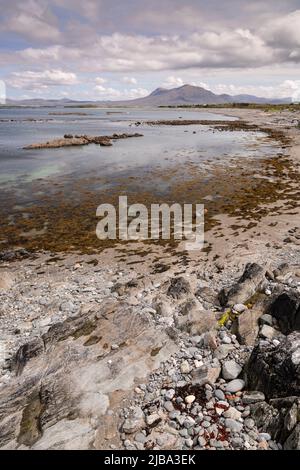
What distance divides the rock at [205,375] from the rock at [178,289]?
4.40 metres

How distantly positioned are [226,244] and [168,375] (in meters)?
11.8

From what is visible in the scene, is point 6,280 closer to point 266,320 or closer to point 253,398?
point 266,320

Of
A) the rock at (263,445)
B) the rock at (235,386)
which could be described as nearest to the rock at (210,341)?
the rock at (235,386)

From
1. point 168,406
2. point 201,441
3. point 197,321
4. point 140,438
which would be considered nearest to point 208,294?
point 197,321

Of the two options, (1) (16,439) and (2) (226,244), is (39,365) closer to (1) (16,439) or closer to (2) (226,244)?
(1) (16,439)

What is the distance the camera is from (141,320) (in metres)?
11.6

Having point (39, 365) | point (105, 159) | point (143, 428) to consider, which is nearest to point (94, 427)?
point (143, 428)

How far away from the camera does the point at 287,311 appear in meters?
11.0

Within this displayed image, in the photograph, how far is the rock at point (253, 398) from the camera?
833 centimetres

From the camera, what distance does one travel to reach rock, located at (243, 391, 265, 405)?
833cm

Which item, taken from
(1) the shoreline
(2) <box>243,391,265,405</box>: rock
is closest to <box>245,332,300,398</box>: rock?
(2) <box>243,391,265,405</box>: rock

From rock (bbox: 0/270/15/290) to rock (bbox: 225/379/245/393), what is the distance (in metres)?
11.4

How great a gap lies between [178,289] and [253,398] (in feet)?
19.9

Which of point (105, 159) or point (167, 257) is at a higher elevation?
point (105, 159)
